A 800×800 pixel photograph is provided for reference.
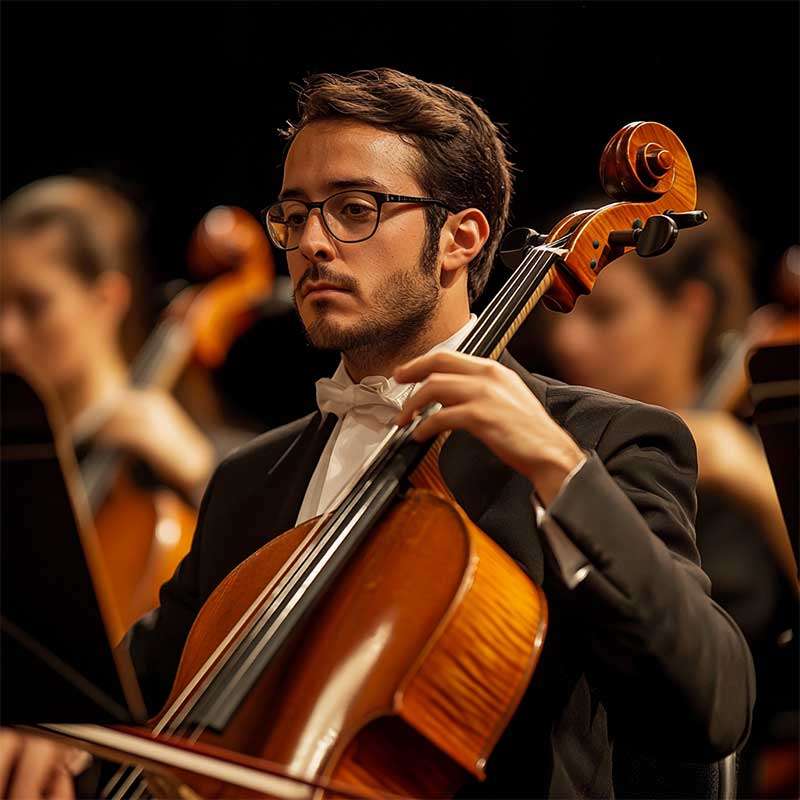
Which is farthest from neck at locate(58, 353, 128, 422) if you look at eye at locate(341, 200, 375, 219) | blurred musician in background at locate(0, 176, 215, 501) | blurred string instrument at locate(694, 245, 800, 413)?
eye at locate(341, 200, 375, 219)

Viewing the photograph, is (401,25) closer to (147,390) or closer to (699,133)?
(699,133)

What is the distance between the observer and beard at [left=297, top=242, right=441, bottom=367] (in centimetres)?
151

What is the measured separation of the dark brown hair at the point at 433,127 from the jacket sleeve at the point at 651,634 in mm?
536

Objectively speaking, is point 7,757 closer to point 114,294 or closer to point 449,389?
point 449,389

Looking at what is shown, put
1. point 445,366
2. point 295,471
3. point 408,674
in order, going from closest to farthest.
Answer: point 408,674
point 445,366
point 295,471

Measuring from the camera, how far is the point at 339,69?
8.34 feet

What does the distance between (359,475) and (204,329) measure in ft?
6.01

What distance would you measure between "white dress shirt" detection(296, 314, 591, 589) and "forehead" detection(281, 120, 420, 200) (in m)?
0.21

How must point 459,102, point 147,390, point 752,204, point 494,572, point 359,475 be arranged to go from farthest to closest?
point 147,390
point 752,204
point 459,102
point 359,475
point 494,572

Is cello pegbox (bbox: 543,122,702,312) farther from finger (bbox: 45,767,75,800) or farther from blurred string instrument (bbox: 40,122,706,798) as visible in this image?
finger (bbox: 45,767,75,800)

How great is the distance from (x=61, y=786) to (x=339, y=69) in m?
1.65

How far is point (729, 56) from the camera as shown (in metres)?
2.61

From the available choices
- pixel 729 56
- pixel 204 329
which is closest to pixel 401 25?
pixel 729 56

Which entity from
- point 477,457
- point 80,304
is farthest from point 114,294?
point 477,457
